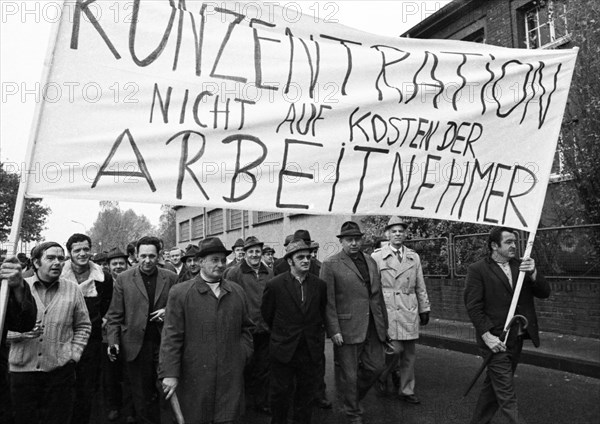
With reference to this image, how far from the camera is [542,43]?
594 inches

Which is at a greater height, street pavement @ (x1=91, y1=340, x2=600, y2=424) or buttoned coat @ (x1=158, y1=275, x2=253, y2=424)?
buttoned coat @ (x1=158, y1=275, x2=253, y2=424)

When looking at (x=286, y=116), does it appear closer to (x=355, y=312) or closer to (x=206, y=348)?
(x=206, y=348)

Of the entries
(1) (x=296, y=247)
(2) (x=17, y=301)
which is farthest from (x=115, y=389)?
(2) (x=17, y=301)

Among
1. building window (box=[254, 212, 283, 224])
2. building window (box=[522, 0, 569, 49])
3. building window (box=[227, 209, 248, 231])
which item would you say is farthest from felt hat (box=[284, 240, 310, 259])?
building window (box=[227, 209, 248, 231])

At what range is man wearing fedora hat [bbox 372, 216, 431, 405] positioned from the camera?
6836 millimetres

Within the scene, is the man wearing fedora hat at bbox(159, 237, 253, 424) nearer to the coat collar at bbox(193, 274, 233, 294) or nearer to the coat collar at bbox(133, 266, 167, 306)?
the coat collar at bbox(193, 274, 233, 294)

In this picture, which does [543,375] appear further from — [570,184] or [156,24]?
[156,24]

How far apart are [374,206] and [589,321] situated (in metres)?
7.02

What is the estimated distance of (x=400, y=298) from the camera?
6961mm

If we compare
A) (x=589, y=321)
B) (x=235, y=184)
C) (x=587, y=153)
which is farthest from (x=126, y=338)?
(x=587, y=153)

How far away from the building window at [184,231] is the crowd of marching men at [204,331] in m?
33.1

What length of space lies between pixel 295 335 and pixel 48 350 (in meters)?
2.06

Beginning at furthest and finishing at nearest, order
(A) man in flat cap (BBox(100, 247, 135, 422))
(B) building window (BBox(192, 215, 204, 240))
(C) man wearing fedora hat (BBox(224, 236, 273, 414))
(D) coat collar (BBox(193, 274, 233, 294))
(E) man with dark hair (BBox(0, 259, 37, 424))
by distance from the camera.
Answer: (B) building window (BBox(192, 215, 204, 240)), (C) man wearing fedora hat (BBox(224, 236, 273, 414)), (A) man in flat cap (BBox(100, 247, 135, 422)), (D) coat collar (BBox(193, 274, 233, 294)), (E) man with dark hair (BBox(0, 259, 37, 424))

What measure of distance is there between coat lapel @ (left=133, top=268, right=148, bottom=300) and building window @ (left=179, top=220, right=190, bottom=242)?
35200mm
